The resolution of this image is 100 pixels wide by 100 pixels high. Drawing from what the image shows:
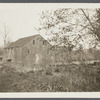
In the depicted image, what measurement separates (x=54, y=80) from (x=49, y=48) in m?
0.44

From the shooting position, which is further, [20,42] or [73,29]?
[73,29]

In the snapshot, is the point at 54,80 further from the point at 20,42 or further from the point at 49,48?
the point at 20,42

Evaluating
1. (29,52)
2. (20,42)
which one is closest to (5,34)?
(20,42)

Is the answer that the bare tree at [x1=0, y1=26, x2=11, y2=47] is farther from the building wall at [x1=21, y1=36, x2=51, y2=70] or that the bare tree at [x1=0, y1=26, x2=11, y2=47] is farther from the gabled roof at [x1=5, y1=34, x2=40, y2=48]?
the building wall at [x1=21, y1=36, x2=51, y2=70]

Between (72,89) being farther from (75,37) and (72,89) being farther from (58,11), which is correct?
(58,11)

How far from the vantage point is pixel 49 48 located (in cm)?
230

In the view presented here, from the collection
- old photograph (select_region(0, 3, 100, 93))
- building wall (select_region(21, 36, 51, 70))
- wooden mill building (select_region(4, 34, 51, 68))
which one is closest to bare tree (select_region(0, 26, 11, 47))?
old photograph (select_region(0, 3, 100, 93))

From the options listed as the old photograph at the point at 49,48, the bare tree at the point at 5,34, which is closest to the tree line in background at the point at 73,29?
the old photograph at the point at 49,48

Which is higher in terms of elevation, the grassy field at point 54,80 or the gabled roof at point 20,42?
the gabled roof at point 20,42

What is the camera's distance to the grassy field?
2.26 m

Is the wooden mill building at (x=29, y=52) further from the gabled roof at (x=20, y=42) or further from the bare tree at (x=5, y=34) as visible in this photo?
the bare tree at (x=5, y=34)

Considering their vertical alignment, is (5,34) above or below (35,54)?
above

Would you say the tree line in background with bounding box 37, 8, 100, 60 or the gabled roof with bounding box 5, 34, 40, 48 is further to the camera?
the tree line in background with bounding box 37, 8, 100, 60

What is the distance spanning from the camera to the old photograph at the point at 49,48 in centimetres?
226
